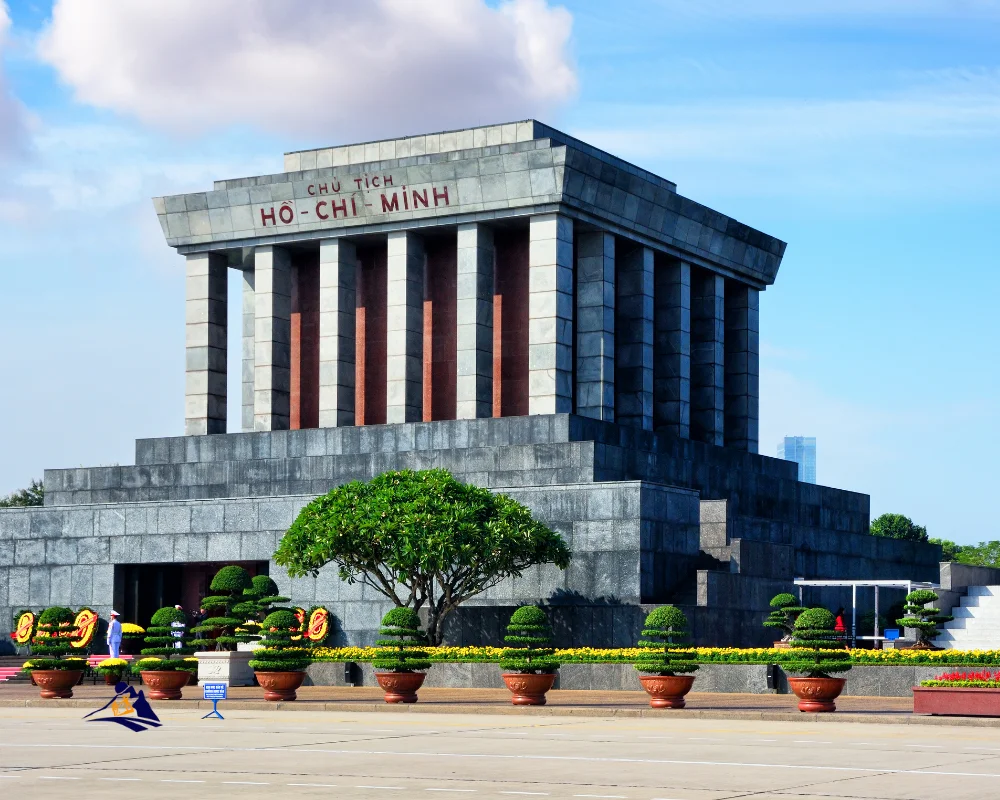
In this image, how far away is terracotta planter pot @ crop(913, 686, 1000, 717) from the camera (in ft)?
104

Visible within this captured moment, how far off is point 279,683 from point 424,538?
23.1ft

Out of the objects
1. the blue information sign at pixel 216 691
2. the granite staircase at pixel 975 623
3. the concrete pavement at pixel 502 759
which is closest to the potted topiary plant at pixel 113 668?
the concrete pavement at pixel 502 759

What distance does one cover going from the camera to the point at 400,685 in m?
37.6

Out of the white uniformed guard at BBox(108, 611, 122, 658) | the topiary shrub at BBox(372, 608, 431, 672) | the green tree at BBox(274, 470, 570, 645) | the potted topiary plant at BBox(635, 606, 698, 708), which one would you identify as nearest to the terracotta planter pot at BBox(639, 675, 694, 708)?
the potted topiary plant at BBox(635, 606, 698, 708)

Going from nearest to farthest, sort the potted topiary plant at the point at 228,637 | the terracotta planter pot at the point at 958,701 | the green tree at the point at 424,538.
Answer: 1. the terracotta planter pot at the point at 958,701
2. the potted topiary plant at the point at 228,637
3. the green tree at the point at 424,538

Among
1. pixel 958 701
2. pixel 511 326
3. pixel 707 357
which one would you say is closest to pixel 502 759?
pixel 958 701

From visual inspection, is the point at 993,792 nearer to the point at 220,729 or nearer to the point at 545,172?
the point at 220,729

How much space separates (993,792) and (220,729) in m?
15.2

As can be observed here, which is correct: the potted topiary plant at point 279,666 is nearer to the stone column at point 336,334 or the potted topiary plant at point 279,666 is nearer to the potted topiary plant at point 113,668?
the potted topiary plant at point 113,668

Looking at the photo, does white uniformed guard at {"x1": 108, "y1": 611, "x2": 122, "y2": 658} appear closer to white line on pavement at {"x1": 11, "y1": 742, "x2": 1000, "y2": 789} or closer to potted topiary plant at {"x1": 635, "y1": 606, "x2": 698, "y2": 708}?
potted topiary plant at {"x1": 635, "y1": 606, "x2": 698, "y2": 708}

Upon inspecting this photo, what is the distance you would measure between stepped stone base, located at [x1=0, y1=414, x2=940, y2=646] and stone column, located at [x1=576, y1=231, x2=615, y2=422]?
6.89 ft

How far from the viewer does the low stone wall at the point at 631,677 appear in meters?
39.9

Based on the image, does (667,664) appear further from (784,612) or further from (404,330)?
(404,330)

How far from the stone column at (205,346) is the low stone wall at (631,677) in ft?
61.1
